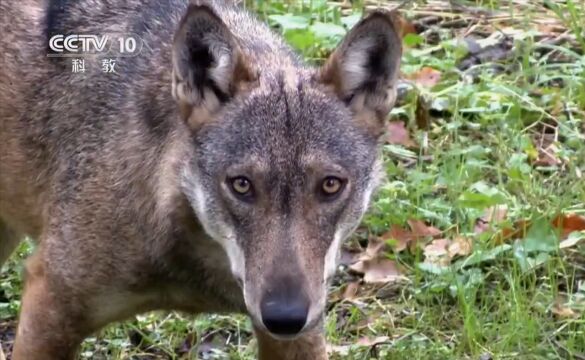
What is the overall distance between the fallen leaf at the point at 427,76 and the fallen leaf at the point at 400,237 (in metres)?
1.47

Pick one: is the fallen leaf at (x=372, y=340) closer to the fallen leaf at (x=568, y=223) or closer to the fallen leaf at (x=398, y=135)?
the fallen leaf at (x=568, y=223)

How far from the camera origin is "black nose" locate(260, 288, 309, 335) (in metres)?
4.84

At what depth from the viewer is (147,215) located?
564cm

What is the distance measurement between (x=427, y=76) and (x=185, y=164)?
3439mm

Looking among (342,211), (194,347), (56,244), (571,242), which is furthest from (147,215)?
(571,242)

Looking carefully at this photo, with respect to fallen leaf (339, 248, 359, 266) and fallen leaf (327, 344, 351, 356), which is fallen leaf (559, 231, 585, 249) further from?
fallen leaf (327, 344, 351, 356)

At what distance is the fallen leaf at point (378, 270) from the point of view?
722 centimetres

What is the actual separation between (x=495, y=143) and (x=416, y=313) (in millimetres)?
1392

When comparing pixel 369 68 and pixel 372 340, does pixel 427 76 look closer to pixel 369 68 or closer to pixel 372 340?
pixel 372 340

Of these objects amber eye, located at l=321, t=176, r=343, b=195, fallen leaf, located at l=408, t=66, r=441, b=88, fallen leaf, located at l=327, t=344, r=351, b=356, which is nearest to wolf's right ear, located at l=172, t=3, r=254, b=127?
amber eye, located at l=321, t=176, r=343, b=195

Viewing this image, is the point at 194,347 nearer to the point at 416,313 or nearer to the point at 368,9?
the point at 416,313

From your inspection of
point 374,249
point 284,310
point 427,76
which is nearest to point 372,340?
point 374,249

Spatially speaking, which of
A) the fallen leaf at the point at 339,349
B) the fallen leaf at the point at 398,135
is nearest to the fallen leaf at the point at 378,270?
the fallen leaf at the point at 339,349

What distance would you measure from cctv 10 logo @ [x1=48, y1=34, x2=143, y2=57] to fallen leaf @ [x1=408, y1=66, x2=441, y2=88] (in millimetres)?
2833
